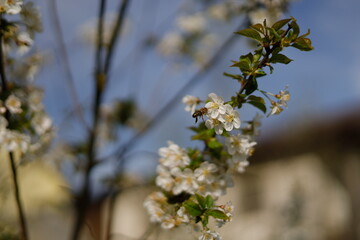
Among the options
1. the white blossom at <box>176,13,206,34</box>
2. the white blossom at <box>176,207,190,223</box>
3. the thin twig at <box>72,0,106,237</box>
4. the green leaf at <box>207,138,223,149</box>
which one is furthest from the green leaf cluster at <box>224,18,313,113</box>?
the white blossom at <box>176,13,206,34</box>

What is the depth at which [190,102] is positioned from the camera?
1.24 m

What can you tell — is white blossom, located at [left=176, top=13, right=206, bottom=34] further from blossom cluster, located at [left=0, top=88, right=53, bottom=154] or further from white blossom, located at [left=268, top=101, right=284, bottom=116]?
white blossom, located at [left=268, top=101, right=284, bottom=116]

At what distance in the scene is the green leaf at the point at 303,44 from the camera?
43.8 inches

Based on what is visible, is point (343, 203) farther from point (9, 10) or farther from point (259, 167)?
point (9, 10)

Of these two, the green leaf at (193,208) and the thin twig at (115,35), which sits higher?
the thin twig at (115,35)

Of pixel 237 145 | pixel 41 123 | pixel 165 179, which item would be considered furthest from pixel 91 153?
pixel 237 145

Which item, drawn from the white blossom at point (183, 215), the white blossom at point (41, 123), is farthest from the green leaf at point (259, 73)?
the white blossom at point (41, 123)

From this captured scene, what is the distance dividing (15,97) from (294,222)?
10.5 feet

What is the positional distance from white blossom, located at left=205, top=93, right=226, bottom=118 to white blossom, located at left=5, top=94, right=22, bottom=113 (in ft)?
1.98

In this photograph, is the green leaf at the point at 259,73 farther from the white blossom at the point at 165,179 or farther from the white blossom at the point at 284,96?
the white blossom at the point at 165,179

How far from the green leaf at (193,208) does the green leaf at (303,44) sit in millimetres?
452

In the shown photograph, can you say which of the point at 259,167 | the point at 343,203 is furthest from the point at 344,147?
the point at 259,167

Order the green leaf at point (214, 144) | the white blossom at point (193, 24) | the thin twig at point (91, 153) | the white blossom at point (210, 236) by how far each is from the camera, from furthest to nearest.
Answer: the white blossom at point (193, 24)
the thin twig at point (91, 153)
the green leaf at point (214, 144)
the white blossom at point (210, 236)

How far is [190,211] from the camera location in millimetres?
1116
